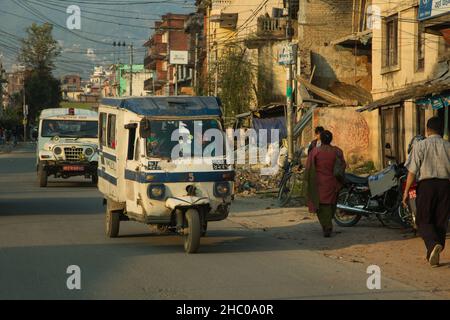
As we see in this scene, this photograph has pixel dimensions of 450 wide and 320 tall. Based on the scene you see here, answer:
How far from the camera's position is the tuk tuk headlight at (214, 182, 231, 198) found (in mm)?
12242

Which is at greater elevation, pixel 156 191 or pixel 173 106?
pixel 173 106

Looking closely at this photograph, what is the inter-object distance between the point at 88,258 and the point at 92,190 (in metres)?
14.1

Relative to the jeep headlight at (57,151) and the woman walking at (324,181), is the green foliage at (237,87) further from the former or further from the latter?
the woman walking at (324,181)

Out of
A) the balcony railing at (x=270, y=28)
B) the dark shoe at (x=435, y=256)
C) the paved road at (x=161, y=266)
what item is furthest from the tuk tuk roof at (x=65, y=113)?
the dark shoe at (x=435, y=256)

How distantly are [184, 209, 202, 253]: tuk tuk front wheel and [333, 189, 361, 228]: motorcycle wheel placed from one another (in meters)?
4.32

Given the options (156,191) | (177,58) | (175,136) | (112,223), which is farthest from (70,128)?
(177,58)

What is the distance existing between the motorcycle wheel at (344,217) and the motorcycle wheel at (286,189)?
3880 mm

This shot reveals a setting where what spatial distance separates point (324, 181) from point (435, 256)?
3.89m

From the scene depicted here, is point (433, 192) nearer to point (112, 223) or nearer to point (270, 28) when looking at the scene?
point (112, 223)

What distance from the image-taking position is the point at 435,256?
10555mm

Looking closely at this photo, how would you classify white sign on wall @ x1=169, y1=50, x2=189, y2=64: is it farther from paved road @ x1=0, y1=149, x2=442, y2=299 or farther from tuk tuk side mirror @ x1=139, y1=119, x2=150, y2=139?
tuk tuk side mirror @ x1=139, y1=119, x2=150, y2=139

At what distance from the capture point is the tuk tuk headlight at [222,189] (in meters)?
12.2

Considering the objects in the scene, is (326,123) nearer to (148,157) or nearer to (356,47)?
(356,47)

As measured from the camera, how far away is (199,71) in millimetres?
64062
